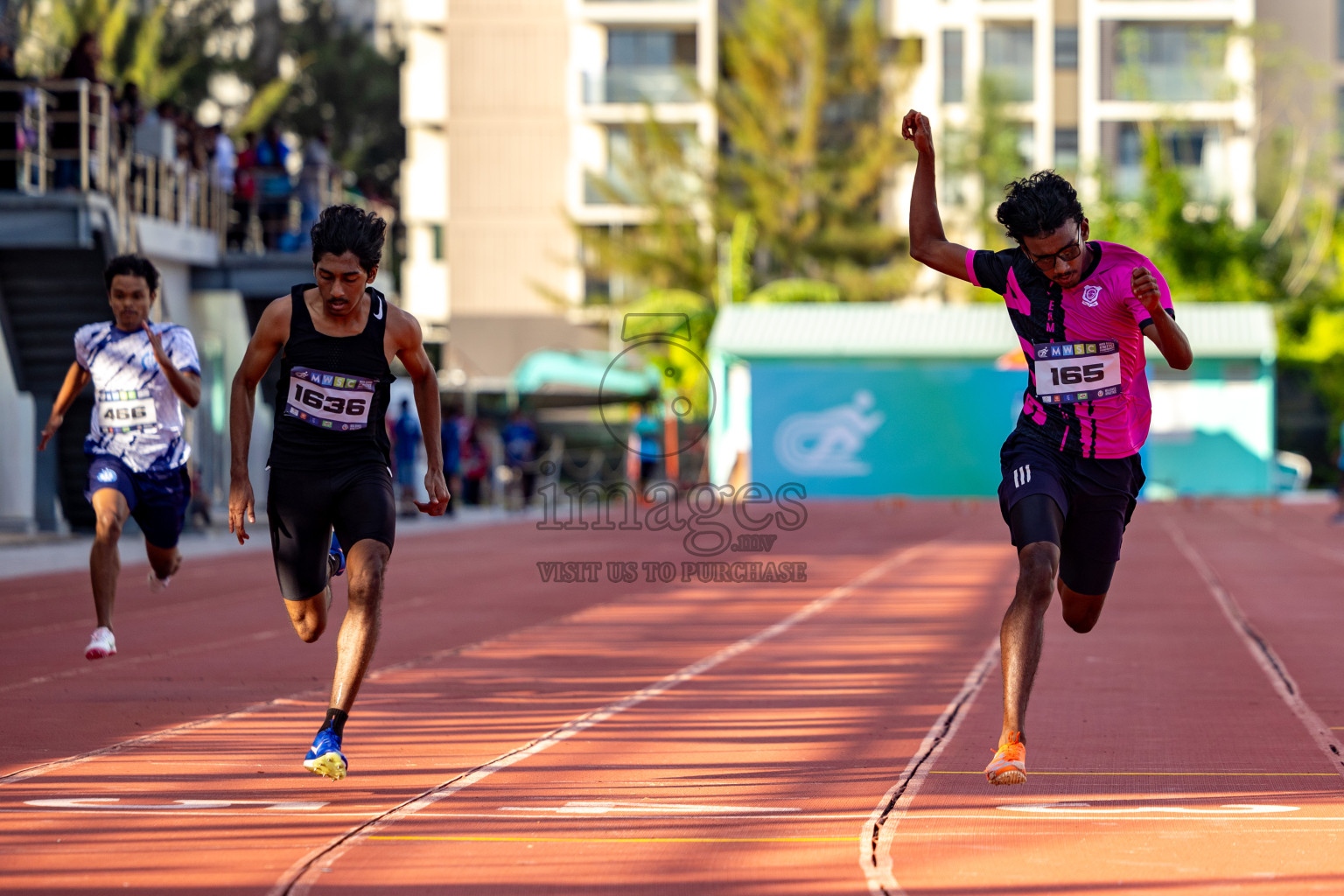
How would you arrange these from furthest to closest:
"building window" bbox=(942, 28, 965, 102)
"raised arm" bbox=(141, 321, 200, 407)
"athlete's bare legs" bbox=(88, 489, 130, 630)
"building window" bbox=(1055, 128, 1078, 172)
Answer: "building window" bbox=(942, 28, 965, 102)
"building window" bbox=(1055, 128, 1078, 172)
"athlete's bare legs" bbox=(88, 489, 130, 630)
"raised arm" bbox=(141, 321, 200, 407)

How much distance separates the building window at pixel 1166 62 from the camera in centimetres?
5331

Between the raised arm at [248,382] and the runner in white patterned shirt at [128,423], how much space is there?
3056mm

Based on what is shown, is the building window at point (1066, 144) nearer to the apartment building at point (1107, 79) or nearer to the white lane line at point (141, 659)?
the apartment building at point (1107, 79)

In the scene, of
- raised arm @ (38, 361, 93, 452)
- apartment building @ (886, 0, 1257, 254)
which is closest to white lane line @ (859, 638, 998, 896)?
raised arm @ (38, 361, 93, 452)

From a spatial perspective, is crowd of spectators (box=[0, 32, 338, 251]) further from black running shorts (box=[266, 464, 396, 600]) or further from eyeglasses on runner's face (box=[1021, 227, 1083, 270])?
eyeglasses on runner's face (box=[1021, 227, 1083, 270])

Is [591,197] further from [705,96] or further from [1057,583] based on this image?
[1057,583]

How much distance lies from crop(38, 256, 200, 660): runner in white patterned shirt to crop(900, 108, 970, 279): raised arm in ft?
14.6

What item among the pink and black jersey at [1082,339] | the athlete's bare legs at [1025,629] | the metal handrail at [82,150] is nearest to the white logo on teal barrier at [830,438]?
the metal handrail at [82,150]

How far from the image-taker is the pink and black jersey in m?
6.30

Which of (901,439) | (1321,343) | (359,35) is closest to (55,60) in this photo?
(901,439)

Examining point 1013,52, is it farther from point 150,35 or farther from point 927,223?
point 927,223

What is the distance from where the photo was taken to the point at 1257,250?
48188 millimetres

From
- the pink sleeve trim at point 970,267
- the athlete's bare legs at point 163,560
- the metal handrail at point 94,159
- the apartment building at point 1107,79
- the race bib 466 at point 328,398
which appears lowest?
the athlete's bare legs at point 163,560

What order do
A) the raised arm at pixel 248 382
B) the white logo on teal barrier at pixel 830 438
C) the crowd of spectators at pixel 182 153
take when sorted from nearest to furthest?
the raised arm at pixel 248 382
the crowd of spectators at pixel 182 153
the white logo on teal barrier at pixel 830 438
